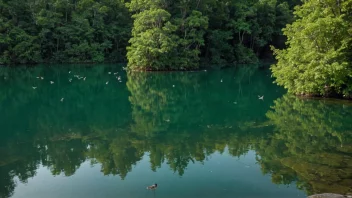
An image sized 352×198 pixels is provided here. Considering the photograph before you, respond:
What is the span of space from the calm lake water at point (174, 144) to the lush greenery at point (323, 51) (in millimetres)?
1201

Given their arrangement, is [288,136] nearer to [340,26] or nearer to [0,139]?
[340,26]

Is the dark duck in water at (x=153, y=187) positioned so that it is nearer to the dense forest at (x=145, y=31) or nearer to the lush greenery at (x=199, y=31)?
the dense forest at (x=145, y=31)

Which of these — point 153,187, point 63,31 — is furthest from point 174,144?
point 63,31

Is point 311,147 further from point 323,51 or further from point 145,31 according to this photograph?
point 145,31

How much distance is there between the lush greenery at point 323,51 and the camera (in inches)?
770

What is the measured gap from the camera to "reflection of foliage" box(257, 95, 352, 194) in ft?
31.7

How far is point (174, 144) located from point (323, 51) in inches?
478

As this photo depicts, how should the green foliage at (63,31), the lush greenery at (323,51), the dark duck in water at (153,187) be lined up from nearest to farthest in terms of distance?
the dark duck in water at (153,187) < the lush greenery at (323,51) < the green foliage at (63,31)

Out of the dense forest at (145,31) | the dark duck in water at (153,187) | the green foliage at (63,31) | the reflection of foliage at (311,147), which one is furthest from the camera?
the green foliage at (63,31)

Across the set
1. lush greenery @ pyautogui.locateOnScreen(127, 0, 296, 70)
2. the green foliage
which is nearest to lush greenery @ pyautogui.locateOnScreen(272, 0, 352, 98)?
lush greenery @ pyautogui.locateOnScreen(127, 0, 296, 70)

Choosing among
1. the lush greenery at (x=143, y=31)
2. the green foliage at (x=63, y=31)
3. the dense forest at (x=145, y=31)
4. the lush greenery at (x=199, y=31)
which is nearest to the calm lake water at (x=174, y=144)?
the dense forest at (x=145, y=31)

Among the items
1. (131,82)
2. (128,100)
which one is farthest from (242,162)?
(131,82)

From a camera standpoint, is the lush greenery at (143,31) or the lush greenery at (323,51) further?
the lush greenery at (143,31)

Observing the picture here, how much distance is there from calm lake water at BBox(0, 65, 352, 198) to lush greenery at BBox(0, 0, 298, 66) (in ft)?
52.1
